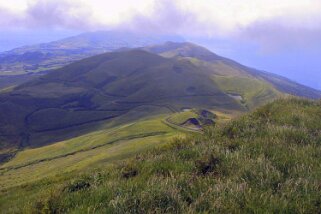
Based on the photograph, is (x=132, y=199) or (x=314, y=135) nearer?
(x=132, y=199)

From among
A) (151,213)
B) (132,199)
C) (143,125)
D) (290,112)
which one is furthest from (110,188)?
(143,125)

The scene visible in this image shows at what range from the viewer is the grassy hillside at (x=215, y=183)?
6.65 meters

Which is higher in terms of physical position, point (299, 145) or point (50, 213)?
point (299, 145)

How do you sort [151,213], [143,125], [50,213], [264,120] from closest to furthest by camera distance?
[151,213] < [50,213] < [264,120] < [143,125]

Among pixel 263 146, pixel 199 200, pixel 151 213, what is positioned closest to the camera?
pixel 151 213

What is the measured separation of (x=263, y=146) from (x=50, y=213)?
576cm

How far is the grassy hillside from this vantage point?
6652 mm

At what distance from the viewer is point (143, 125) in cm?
18112

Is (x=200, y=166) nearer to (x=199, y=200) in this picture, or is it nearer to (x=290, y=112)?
(x=199, y=200)

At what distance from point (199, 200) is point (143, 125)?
174645 millimetres

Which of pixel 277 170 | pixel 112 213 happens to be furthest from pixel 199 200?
pixel 277 170

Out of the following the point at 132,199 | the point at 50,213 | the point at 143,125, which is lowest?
the point at 143,125

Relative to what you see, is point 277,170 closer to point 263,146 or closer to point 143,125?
point 263,146

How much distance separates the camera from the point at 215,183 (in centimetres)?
788
